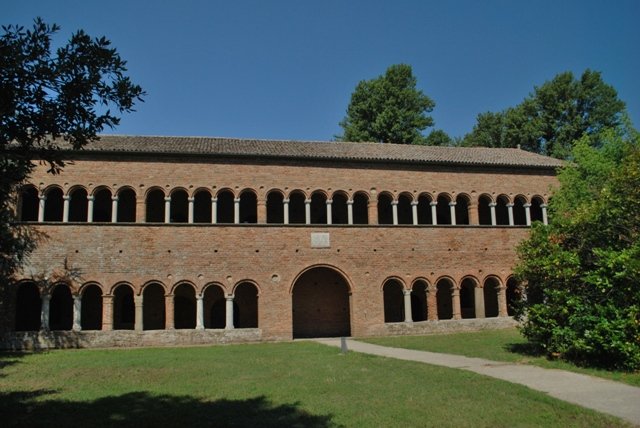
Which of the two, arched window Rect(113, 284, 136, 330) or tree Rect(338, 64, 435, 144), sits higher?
tree Rect(338, 64, 435, 144)

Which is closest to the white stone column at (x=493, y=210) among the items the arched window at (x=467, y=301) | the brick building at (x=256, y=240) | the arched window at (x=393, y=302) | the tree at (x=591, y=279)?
the brick building at (x=256, y=240)

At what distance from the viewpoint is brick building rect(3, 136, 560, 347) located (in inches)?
902

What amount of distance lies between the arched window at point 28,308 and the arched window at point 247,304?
9165mm

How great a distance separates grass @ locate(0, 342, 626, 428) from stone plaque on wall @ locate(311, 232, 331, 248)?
362 inches

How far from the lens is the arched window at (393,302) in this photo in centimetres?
2772

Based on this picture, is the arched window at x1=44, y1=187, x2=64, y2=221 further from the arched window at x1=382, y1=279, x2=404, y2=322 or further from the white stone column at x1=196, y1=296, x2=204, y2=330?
the arched window at x1=382, y1=279, x2=404, y2=322

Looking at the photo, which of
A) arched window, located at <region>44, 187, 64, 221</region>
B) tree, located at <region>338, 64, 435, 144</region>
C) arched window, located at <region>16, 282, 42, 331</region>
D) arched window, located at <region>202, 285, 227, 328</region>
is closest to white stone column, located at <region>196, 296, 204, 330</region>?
arched window, located at <region>202, 285, 227, 328</region>

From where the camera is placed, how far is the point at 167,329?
22.7 metres

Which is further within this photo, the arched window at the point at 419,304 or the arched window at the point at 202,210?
the arched window at the point at 419,304

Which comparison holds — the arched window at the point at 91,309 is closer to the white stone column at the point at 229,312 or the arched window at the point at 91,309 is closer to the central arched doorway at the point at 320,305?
the white stone column at the point at 229,312

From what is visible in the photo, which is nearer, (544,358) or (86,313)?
(544,358)

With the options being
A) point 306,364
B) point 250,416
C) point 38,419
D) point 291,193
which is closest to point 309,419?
point 250,416

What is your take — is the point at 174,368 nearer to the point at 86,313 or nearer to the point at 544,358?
the point at 544,358

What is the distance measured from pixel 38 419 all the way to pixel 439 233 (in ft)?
68.1
